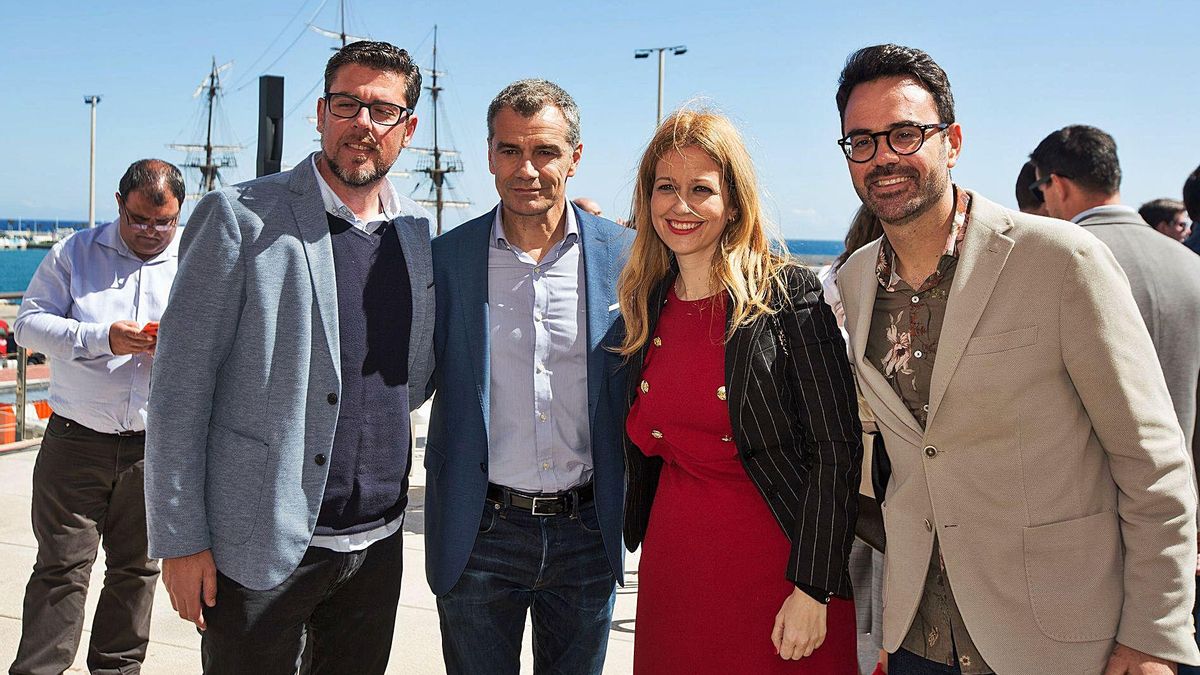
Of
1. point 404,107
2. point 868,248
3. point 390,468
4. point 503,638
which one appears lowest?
point 503,638

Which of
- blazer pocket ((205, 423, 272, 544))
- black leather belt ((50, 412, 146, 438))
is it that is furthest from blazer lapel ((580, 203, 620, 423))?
black leather belt ((50, 412, 146, 438))

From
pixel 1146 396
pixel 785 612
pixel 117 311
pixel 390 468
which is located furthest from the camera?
pixel 117 311

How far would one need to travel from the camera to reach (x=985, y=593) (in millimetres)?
2145

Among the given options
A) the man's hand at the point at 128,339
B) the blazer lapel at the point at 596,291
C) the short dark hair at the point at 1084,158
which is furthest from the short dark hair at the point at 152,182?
the short dark hair at the point at 1084,158

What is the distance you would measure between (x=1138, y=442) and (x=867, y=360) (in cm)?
65

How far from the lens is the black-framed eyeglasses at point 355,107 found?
8.87 ft

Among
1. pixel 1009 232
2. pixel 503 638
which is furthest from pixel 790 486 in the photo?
pixel 503 638

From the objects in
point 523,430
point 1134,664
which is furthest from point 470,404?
point 1134,664

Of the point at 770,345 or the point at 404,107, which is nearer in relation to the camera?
the point at 770,345

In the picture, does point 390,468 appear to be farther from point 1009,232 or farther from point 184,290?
point 1009,232

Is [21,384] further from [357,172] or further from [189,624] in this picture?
[357,172]

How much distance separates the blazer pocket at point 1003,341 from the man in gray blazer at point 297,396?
164 cm

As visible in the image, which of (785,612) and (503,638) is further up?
(785,612)

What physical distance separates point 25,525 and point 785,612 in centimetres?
580
